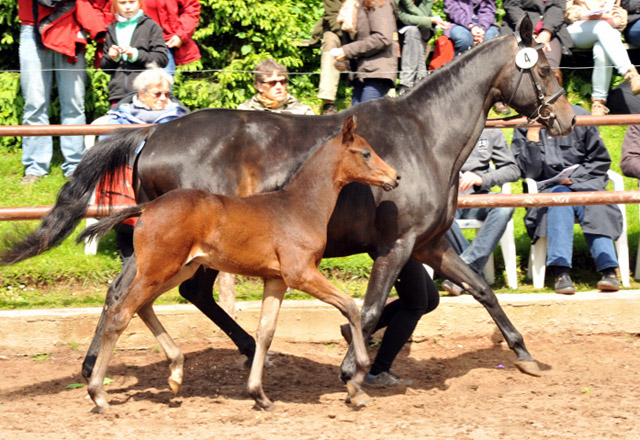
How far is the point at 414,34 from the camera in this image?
9.21m

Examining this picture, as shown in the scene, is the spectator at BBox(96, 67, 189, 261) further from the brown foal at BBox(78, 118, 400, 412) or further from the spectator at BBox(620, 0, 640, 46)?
the spectator at BBox(620, 0, 640, 46)

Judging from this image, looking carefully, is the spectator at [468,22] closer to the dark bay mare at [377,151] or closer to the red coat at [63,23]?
the red coat at [63,23]

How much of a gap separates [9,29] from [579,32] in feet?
19.3

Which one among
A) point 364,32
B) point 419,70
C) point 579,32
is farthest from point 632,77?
point 364,32

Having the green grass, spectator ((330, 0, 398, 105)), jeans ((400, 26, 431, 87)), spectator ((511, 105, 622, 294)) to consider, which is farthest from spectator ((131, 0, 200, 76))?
spectator ((511, 105, 622, 294))

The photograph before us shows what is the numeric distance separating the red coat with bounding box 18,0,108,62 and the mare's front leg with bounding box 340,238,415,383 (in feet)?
13.8

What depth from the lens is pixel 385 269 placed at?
220 inches

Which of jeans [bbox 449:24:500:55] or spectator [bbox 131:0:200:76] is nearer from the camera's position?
spectator [bbox 131:0:200:76]

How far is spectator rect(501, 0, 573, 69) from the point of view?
9.34 m

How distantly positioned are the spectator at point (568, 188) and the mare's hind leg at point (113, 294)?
3.40 m

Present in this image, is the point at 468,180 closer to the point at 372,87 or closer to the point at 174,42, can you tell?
the point at 372,87

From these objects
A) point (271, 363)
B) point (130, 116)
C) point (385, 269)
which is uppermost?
point (130, 116)

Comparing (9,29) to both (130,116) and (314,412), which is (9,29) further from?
(314,412)

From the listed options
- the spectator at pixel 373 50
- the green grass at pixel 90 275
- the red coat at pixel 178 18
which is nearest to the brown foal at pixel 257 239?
the green grass at pixel 90 275
